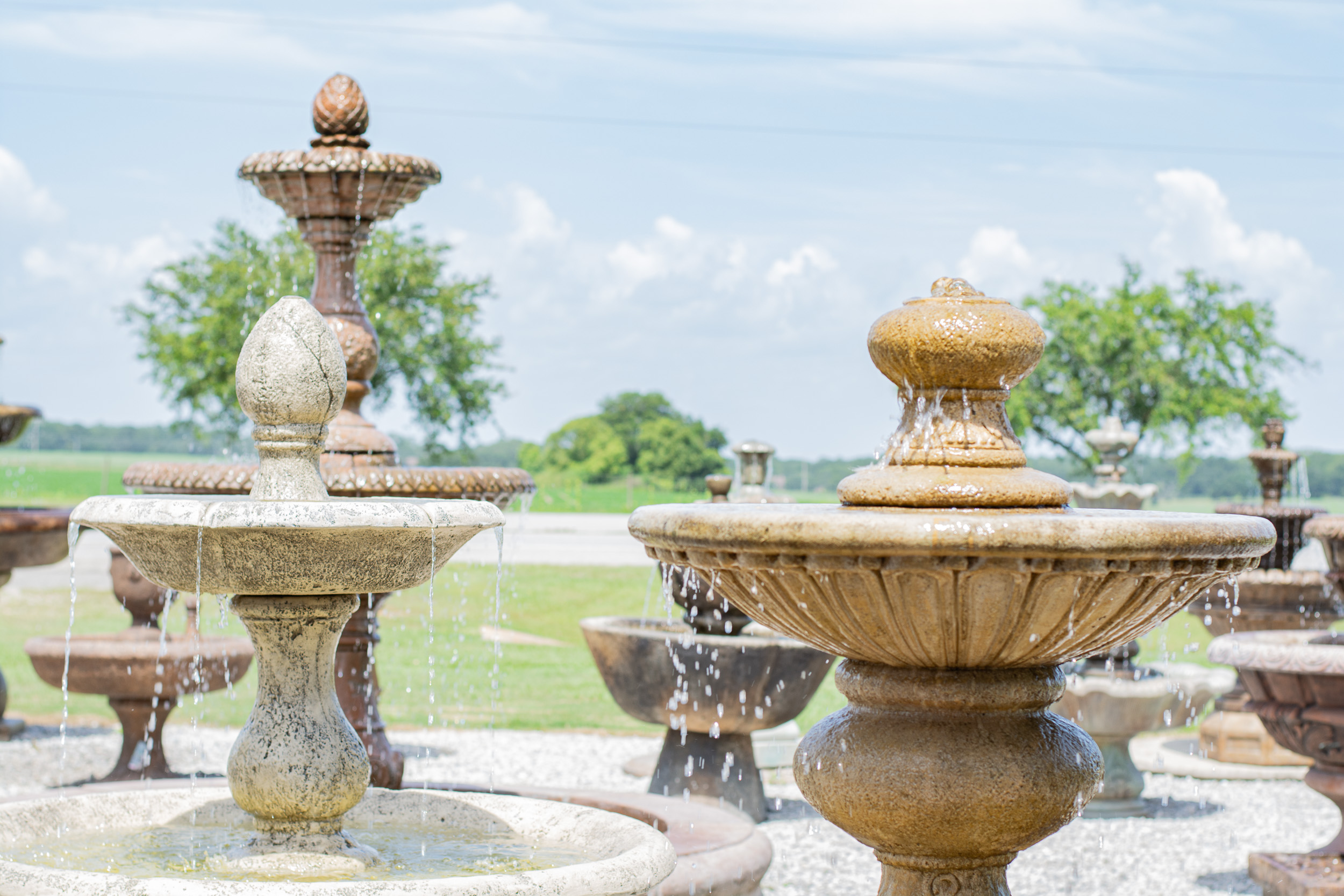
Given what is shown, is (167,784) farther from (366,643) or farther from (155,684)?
(155,684)

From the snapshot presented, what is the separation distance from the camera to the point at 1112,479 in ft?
35.6

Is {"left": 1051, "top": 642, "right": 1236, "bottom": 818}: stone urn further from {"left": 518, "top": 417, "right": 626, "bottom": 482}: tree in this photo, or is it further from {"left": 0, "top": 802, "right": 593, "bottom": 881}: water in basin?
{"left": 518, "top": 417, "right": 626, "bottom": 482}: tree

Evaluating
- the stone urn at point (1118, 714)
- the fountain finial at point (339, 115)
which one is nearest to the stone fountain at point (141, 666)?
the fountain finial at point (339, 115)

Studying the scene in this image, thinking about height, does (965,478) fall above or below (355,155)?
below

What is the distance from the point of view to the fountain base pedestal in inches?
330

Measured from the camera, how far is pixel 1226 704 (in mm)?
11125

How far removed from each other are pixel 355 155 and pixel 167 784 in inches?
124

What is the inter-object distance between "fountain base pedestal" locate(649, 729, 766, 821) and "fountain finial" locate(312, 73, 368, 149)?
3824 mm

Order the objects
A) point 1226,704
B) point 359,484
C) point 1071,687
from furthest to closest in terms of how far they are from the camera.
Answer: point 1226,704 → point 1071,687 → point 359,484

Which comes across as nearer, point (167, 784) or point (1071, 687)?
point (167, 784)

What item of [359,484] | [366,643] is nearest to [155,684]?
[366,643]

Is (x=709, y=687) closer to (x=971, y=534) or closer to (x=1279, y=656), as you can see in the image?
(x=1279, y=656)

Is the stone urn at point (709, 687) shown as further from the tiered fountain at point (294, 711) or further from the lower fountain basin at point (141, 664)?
the tiered fountain at point (294, 711)

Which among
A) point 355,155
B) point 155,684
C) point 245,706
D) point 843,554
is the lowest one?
point 245,706
